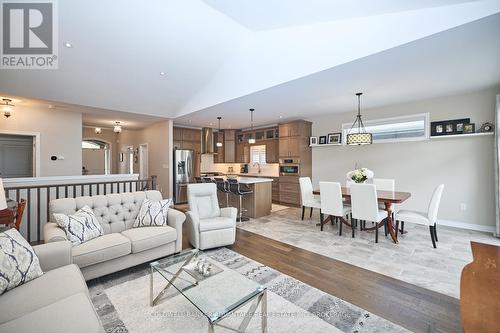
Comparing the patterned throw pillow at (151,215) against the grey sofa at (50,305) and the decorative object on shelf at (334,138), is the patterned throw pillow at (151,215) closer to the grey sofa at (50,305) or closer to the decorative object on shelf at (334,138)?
the grey sofa at (50,305)

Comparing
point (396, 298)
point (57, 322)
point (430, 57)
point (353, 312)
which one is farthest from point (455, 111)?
point (57, 322)

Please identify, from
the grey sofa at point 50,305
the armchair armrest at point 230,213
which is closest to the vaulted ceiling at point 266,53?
the armchair armrest at point 230,213

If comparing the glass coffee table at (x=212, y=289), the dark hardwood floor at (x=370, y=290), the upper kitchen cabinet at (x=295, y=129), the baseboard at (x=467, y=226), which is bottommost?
the dark hardwood floor at (x=370, y=290)

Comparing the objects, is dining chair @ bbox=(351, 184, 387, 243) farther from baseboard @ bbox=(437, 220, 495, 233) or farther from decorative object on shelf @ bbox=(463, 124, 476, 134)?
decorative object on shelf @ bbox=(463, 124, 476, 134)

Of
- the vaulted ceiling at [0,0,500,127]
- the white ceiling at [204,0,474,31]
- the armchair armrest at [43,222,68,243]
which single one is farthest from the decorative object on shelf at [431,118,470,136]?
the armchair armrest at [43,222,68,243]

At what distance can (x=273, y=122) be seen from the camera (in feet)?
24.3

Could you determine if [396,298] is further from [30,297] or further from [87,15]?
[87,15]

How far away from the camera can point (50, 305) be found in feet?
4.48

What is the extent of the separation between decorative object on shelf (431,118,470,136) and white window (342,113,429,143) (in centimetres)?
14

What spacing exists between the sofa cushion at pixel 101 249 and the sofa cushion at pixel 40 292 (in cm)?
44

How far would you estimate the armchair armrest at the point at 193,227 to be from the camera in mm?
3232

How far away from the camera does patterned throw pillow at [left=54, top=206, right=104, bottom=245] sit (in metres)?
2.37

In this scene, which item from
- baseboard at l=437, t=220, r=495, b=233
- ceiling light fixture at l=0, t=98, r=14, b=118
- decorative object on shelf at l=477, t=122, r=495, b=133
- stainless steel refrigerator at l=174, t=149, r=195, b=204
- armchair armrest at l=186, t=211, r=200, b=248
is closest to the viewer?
armchair armrest at l=186, t=211, r=200, b=248

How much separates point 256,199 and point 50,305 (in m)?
4.08
